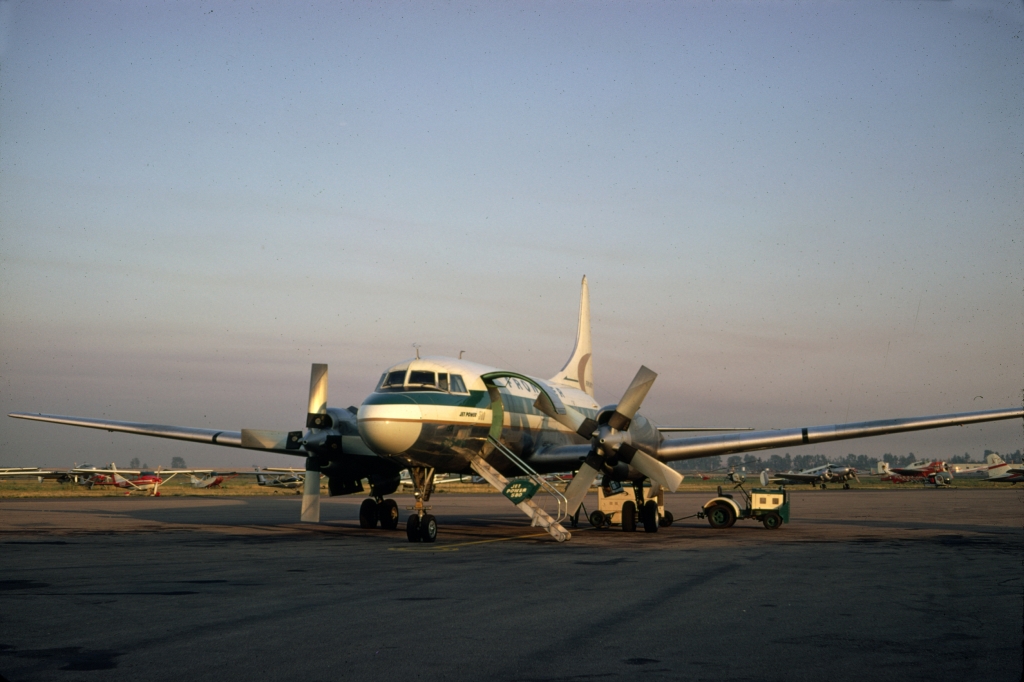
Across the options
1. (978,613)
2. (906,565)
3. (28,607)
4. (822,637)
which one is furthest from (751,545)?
(28,607)

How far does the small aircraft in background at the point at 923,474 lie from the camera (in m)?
91.9

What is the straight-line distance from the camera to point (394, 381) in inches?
907

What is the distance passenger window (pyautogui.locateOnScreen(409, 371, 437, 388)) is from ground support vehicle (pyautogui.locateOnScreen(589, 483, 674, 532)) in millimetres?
8034

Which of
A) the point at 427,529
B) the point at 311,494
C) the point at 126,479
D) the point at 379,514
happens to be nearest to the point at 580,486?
the point at 427,529

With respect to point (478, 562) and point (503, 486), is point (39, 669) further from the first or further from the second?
point (503, 486)

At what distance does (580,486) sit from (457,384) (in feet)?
14.8

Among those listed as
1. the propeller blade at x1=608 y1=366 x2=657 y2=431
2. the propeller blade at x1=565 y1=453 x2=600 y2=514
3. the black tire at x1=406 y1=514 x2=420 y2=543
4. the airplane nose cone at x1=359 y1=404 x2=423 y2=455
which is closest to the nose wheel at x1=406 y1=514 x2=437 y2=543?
the black tire at x1=406 y1=514 x2=420 y2=543

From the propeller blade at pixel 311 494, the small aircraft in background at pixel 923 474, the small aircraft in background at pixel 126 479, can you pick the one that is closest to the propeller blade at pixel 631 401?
the propeller blade at pixel 311 494

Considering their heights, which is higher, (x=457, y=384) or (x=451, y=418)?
(x=457, y=384)

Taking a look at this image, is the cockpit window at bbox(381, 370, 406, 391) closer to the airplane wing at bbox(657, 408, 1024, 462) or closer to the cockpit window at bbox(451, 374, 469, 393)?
the cockpit window at bbox(451, 374, 469, 393)

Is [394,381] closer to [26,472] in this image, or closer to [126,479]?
[126,479]

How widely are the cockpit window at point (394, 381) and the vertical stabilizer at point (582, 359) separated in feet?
46.5

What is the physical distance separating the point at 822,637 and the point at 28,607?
9.56m

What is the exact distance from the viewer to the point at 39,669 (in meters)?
7.61
